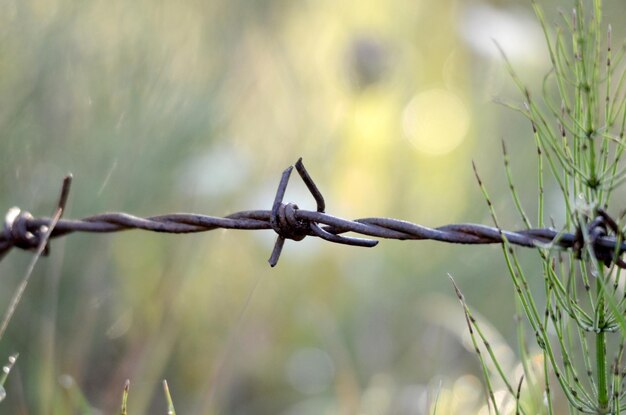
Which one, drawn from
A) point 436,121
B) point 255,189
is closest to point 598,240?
point 255,189

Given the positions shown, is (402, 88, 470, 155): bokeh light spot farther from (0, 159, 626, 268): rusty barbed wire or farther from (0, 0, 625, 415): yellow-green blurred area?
(0, 159, 626, 268): rusty barbed wire

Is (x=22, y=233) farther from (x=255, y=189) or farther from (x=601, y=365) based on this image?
(x=255, y=189)

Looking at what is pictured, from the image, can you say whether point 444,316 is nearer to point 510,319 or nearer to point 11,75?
point 510,319

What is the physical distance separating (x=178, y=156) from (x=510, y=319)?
42.2 inches

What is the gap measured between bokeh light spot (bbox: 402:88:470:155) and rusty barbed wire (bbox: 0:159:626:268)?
2.00 m

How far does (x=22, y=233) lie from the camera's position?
1.21 meters

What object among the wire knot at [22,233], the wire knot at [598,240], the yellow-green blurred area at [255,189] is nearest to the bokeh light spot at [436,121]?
the yellow-green blurred area at [255,189]

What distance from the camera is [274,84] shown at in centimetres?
321

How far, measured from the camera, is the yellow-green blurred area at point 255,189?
6.64 feet

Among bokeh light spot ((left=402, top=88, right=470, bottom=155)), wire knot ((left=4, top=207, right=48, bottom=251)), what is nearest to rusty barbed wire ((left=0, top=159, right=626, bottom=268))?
wire knot ((left=4, top=207, right=48, bottom=251))

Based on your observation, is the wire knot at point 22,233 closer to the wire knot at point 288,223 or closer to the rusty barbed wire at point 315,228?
the rusty barbed wire at point 315,228

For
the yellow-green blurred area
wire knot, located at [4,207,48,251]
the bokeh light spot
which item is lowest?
wire knot, located at [4,207,48,251]

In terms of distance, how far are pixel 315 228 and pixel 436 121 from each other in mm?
2275

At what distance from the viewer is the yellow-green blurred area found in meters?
2.03
